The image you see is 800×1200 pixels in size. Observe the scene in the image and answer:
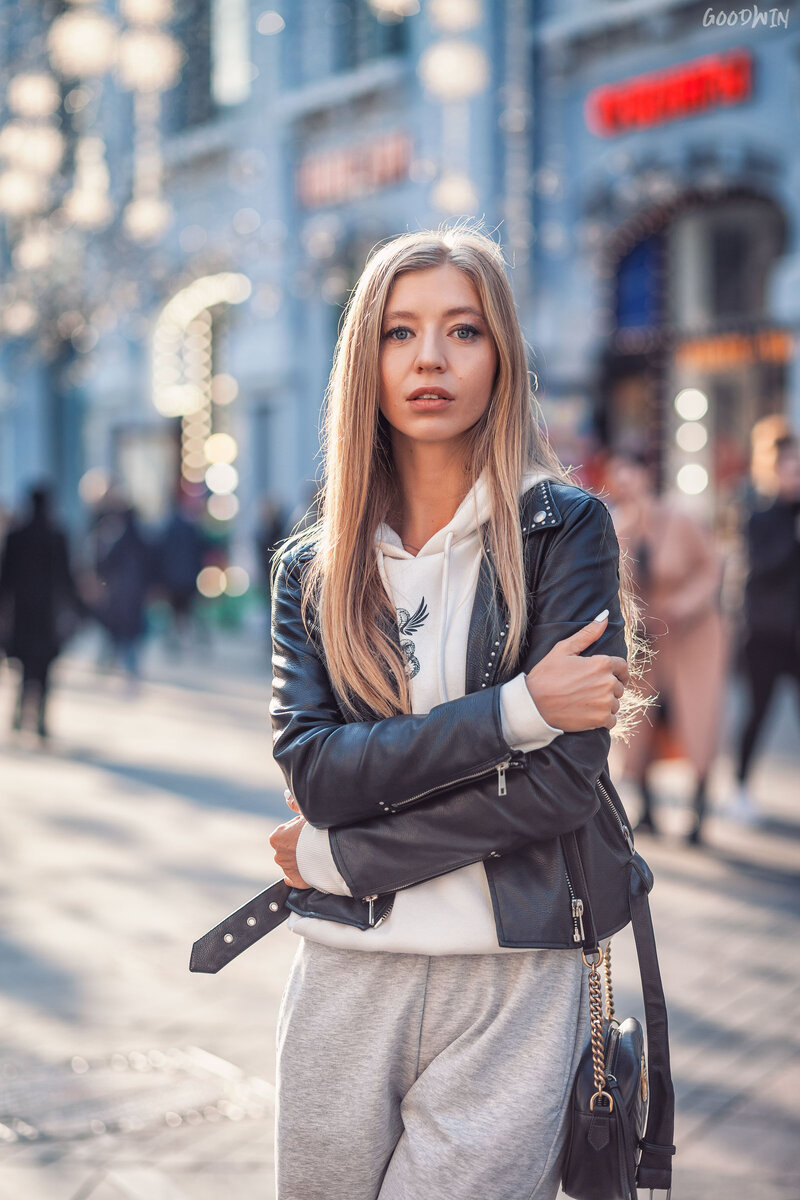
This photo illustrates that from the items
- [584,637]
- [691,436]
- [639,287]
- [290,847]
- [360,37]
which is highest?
[360,37]

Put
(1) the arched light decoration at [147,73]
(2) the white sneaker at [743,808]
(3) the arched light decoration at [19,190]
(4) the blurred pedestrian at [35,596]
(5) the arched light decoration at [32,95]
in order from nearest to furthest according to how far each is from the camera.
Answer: (2) the white sneaker at [743,808] < (4) the blurred pedestrian at [35,596] < (1) the arched light decoration at [147,73] < (5) the arched light decoration at [32,95] < (3) the arched light decoration at [19,190]

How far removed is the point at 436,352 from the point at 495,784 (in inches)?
24.5

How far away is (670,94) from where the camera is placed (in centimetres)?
1434

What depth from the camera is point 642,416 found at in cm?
1556

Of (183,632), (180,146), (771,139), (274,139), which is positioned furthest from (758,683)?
(180,146)

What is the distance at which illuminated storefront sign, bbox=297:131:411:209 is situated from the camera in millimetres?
17672

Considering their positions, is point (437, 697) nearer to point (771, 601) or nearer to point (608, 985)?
point (608, 985)

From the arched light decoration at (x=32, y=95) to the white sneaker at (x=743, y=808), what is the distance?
34.1 feet

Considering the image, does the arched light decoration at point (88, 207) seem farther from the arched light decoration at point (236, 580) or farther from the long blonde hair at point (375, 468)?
the long blonde hair at point (375, 468)

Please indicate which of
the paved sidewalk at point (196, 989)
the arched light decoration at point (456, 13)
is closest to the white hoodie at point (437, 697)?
the paved sidewalk at point (196, 989)

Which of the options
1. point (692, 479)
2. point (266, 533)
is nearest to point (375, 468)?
point (692, 479)

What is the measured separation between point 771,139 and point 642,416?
11.0ft

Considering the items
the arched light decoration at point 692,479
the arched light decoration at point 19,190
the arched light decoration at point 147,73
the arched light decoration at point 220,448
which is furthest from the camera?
the arched light decoration at point 220,448

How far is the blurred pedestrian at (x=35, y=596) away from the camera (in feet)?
32.2
